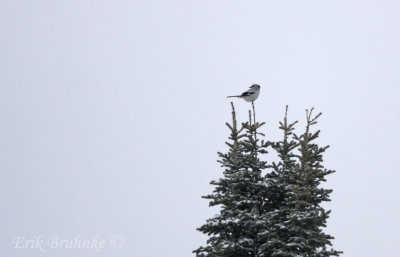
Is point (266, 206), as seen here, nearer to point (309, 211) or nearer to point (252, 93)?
point (309, 211)

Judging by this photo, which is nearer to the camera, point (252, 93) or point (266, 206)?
point (266, 206)

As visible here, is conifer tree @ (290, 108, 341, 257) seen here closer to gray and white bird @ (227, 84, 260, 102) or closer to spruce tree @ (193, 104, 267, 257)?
spruce tree @ (193, 104, 267, 257)

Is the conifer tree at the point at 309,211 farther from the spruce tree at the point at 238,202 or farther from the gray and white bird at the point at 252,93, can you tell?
the gray and white bird at the point at 252,93

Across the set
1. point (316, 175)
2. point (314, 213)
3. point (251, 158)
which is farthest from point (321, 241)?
point (251, 158)

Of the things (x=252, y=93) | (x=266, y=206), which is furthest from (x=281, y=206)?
(x=252, y=93)

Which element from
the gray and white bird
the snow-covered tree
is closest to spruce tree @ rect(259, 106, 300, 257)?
the snow-covered tree

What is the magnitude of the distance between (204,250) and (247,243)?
956 mm

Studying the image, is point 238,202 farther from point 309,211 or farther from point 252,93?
point 252,93

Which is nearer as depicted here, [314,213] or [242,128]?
[314,213]

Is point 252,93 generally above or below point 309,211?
above

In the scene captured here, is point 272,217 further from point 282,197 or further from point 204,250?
point 204,250

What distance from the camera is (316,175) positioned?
37.0 ft

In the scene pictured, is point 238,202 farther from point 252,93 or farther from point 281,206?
point 252,93

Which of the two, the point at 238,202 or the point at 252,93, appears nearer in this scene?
the point at 238,202
